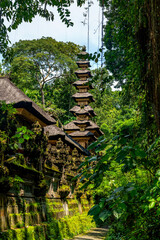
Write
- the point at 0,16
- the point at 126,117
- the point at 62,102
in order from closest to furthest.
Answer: the point at 0,16 → the point at 126,117 → the point at 62,102

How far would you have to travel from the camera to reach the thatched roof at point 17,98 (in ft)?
38.1

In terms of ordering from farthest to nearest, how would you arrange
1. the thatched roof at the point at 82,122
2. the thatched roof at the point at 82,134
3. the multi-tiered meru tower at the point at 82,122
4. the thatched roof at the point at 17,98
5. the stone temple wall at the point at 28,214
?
1. the thatched roof at the point at 82,122
2. the multi-tiered meru tower at the point at 82,122
3. the thatched roof at the point at 82,134
4. the thatched roof at the point at 17,98
5. the stone temple wall at the point at 28,214

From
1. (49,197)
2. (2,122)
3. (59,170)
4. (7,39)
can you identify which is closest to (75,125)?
(59,170)

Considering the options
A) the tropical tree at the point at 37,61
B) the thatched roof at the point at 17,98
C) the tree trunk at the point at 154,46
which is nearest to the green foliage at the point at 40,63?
the tropical tree at the point at 37,61

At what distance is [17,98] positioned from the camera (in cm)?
1179

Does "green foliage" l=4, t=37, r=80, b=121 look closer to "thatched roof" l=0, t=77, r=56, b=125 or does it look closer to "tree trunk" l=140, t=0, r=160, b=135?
"thatched roof" l=0, t=77, r=56, b=125

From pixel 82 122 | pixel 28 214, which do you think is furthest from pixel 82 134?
pixel 28 214

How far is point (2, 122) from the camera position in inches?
339

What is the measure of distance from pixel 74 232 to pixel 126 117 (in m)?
17.5

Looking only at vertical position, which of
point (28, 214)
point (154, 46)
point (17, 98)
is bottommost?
point (28, 214)

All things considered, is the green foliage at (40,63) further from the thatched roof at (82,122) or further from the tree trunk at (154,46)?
the tree trunk at (154,46)

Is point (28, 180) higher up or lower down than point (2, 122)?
lower down

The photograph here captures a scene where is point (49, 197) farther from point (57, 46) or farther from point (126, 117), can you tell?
point (57, 46)

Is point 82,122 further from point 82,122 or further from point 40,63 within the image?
point 40,63
